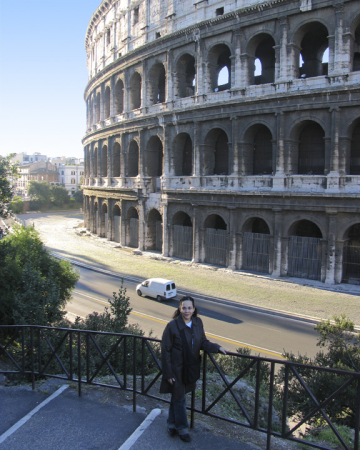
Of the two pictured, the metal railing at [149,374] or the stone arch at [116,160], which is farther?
the stone arch at [116,160]

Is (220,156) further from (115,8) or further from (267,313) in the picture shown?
(115,8)

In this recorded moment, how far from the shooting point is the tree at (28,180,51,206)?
7275cm

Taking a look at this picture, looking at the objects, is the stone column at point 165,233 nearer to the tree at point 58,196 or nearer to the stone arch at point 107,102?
the stone arch at point 107,102

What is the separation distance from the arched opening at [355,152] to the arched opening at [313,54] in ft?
14.6

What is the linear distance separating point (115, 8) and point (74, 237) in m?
21.5

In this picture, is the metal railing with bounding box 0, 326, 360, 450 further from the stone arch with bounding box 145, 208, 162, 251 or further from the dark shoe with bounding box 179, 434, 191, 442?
the stone arch with bounding box 145, 208, 162, 251

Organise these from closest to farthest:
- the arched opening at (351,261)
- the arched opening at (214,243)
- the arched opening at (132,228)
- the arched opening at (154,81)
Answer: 1. the arched opening at (351,261)
2. the arched opening at (214,243)
3. the arched opening at (154,81)
4. the arched opening at (132,228)

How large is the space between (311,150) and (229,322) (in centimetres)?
1137

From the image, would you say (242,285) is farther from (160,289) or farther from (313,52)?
(313,52)

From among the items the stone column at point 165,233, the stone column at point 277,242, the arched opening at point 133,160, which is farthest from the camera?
the arched opening at point 133,160

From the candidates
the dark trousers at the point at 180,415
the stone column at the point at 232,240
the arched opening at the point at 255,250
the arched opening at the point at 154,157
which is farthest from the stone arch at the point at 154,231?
the dark trousers at the point at 180,415

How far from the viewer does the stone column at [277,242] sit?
2070 cm

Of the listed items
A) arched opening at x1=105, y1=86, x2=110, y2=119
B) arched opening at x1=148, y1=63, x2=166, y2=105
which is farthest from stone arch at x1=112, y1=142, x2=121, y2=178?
arched opening at x1=148, y1=63, x2=166, y2=105

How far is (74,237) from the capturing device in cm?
3903
